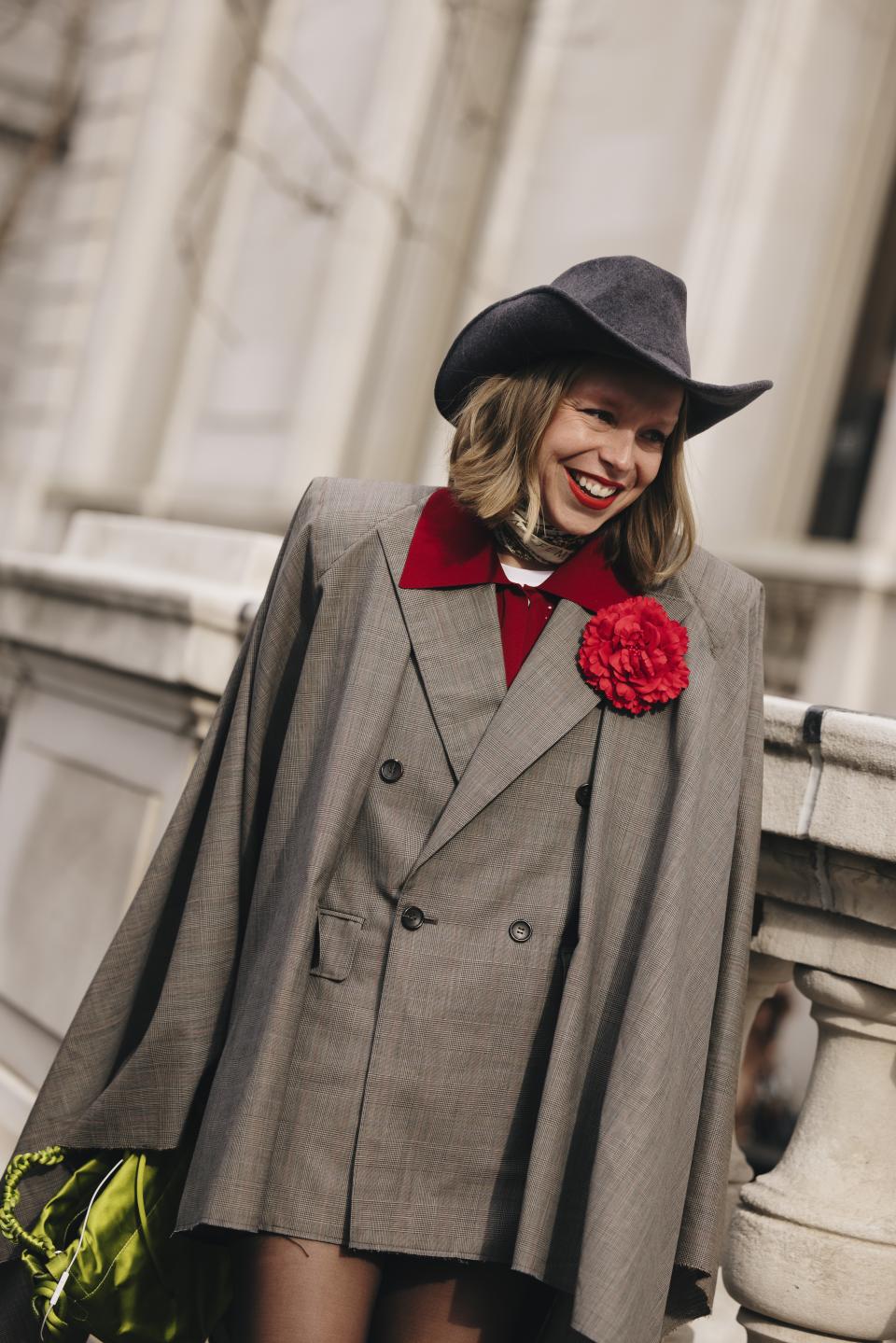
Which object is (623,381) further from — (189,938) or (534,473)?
(189,938)

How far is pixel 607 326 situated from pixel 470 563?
37 cm

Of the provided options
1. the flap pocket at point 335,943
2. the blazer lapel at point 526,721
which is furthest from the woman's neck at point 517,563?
the flap pocket at point 335,943

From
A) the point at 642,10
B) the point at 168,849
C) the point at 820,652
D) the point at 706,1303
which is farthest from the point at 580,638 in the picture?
the point at 642,10

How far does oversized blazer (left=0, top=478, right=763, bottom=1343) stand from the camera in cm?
179

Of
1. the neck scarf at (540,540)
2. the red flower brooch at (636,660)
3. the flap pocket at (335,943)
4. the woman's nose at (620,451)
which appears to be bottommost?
the flap pocket at (335,943)

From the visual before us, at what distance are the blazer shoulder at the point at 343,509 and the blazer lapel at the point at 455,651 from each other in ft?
0.14

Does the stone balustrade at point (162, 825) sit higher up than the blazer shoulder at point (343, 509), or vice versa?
the blazer shoulder at point (343, 509)

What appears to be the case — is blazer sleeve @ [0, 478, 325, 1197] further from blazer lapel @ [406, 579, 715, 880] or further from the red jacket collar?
blazer lapel @ [406, 579, 715, 880]

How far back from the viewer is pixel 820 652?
211 inches

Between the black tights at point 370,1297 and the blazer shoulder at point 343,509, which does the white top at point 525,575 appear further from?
the black tights at point 370,1297

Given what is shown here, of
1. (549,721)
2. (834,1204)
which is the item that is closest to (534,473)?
(549,721)

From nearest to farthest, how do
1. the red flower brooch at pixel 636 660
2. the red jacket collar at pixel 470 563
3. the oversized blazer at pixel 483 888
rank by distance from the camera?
the oversized blazer at pixel 483 888
the red flower brooch at pixel 636 660
the red jacket collar at pixel 470 563

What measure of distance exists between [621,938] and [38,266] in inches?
344

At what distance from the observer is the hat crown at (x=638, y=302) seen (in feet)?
6.28
